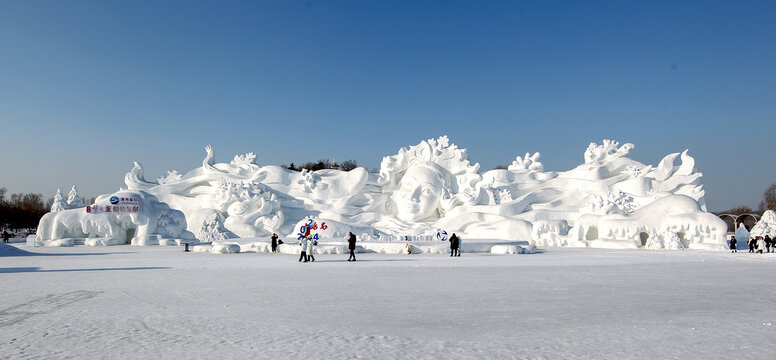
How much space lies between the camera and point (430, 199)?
36.6 m

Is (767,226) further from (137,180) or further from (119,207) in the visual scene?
(137,180)

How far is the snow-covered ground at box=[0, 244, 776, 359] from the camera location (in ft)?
15.8

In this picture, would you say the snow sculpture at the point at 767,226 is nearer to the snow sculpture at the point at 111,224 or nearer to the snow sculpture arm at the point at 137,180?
the snow sculpture at the point at 111,224

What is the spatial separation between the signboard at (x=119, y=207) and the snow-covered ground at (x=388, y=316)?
17492 mm

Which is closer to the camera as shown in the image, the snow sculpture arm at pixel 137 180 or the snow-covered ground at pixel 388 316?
the snow-covered ground at pixel 388 316

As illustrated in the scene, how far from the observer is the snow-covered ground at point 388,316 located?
482 cm

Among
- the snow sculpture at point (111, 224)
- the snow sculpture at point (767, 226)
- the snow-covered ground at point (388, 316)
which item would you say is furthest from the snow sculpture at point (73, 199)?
the snow sculpture at point (767, 226)

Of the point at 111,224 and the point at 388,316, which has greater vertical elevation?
the point at 111,224

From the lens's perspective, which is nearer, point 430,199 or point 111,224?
point 111,224

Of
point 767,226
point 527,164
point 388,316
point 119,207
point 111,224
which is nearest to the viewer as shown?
point 388,316

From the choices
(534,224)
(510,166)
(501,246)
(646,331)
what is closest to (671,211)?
(534,224)

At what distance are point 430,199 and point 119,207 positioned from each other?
726 inches

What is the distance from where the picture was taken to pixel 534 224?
2948 centimetres

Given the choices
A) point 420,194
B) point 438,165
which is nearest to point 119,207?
point 420,194
